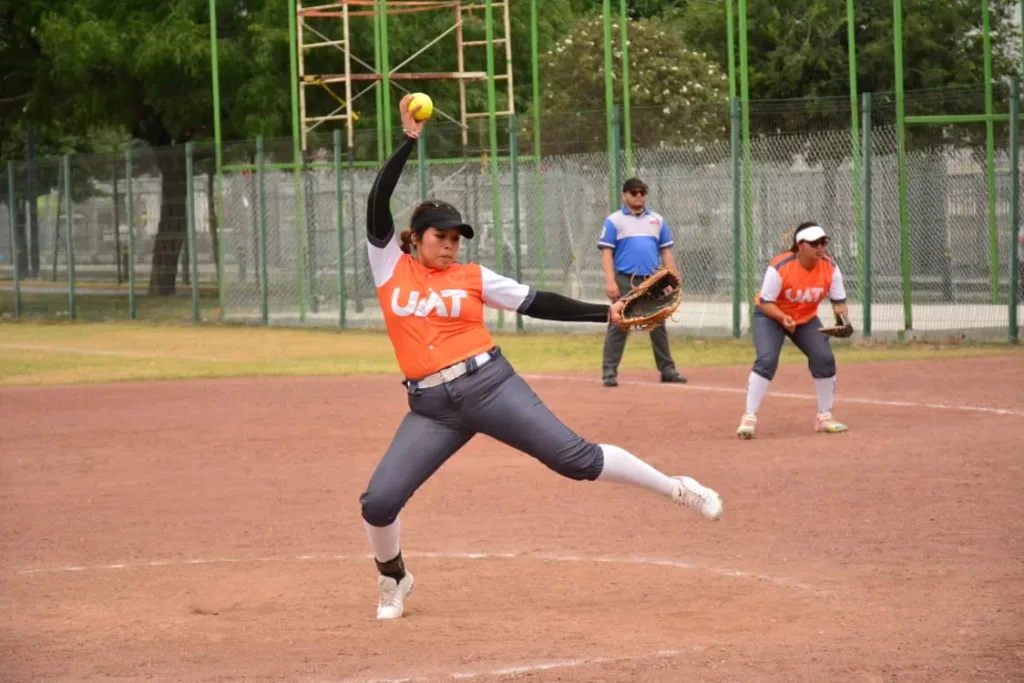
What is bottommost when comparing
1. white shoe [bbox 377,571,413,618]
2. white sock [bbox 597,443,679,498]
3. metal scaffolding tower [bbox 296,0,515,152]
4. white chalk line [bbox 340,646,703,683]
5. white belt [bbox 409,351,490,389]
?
white chalk line [bbox 340,646,703,683]

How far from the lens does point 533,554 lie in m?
8.60

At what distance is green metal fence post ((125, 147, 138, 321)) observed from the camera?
30297mm

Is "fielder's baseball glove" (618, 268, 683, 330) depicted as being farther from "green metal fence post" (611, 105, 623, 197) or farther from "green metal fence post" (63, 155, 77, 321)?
"green metal fence post" (63, 155, 77, 321)

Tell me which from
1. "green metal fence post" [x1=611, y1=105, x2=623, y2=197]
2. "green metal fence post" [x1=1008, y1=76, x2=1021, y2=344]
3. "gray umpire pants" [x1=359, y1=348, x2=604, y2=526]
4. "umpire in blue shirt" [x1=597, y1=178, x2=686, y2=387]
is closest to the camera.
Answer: "gray umpire pants" [x1=359, y1=348, x2=604, y2=526]

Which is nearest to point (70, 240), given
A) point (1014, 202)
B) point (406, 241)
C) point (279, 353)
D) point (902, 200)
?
point (279, 353)

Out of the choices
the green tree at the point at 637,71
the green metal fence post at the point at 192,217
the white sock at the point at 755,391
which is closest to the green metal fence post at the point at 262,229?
the green metal fence post at the point at 192,217

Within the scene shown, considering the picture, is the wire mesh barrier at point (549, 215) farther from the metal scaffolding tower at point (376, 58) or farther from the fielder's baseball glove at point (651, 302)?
the fielder's baseball glove at point (651, 302)

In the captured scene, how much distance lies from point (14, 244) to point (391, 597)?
1130 inches

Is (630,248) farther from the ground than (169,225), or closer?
closer

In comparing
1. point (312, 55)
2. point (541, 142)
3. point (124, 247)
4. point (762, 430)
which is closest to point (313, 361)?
point (541, 142)

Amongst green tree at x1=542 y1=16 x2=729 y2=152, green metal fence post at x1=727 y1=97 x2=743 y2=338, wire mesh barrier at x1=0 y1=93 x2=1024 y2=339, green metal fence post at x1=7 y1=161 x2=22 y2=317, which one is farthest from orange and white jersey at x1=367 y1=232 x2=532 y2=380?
green metal fence post at x1=7 y1=161 x2=22 y2=317

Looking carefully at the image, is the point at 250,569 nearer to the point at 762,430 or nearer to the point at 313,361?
the point at 762,430

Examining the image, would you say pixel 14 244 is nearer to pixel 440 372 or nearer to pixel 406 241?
pixel 406 241

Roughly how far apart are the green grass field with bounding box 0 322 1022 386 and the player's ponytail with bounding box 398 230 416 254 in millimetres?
11299
